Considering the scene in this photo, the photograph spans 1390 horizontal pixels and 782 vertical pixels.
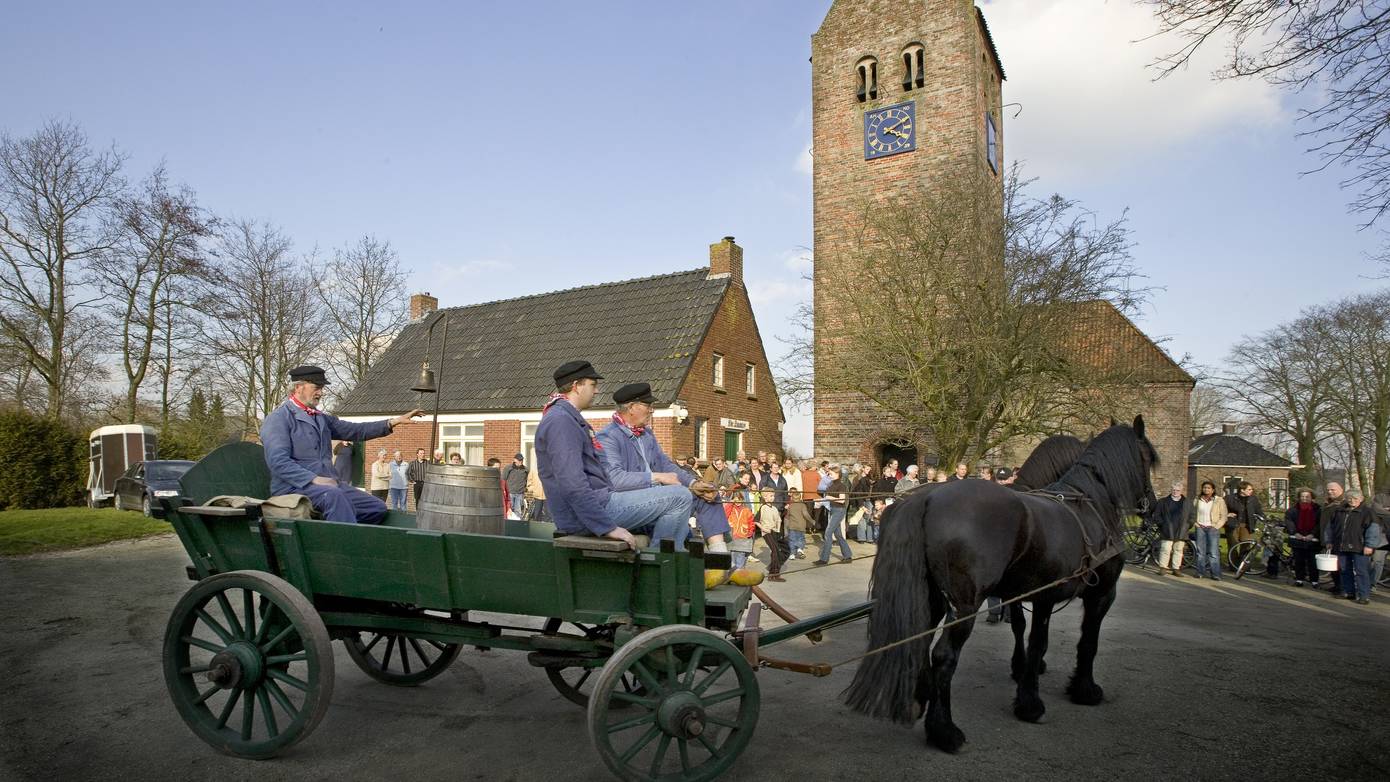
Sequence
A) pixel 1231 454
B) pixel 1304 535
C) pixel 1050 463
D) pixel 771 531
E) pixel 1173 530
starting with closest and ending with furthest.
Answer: pixel 1050 463 → pixel 771 531 → pixel 1304 535 → pixel 1173 530 → pixel 1231 454

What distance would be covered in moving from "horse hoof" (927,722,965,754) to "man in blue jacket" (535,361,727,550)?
1794 millimetres

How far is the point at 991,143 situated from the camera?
73.5 ft

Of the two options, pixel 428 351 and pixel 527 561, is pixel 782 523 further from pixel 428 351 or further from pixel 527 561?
pixel 428 351

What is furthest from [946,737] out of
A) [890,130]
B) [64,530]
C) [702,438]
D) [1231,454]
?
[1231,454]

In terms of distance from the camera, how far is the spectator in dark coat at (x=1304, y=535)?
10.9 m

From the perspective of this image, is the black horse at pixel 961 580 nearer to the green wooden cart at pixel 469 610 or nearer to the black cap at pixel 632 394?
the green wooden cart at pixel 469 610

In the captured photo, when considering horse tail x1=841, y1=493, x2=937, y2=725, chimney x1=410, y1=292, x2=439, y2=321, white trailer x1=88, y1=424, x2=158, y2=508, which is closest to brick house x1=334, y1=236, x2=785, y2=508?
chimney x1=410, y1=292, x2=439, y2=321

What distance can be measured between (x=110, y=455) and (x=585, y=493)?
76.7 feet

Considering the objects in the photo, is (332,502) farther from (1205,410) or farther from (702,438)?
(1205,410)

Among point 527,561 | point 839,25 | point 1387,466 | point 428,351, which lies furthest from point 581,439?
point 1387,466

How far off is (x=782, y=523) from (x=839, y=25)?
58.2 feet

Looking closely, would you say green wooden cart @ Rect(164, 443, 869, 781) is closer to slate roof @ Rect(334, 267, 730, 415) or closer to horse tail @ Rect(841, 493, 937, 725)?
horse tail @ Rect(841, 493, 937, 725)

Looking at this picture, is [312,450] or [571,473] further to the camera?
[312,450]

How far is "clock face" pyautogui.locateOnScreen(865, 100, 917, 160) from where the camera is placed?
20953mm
